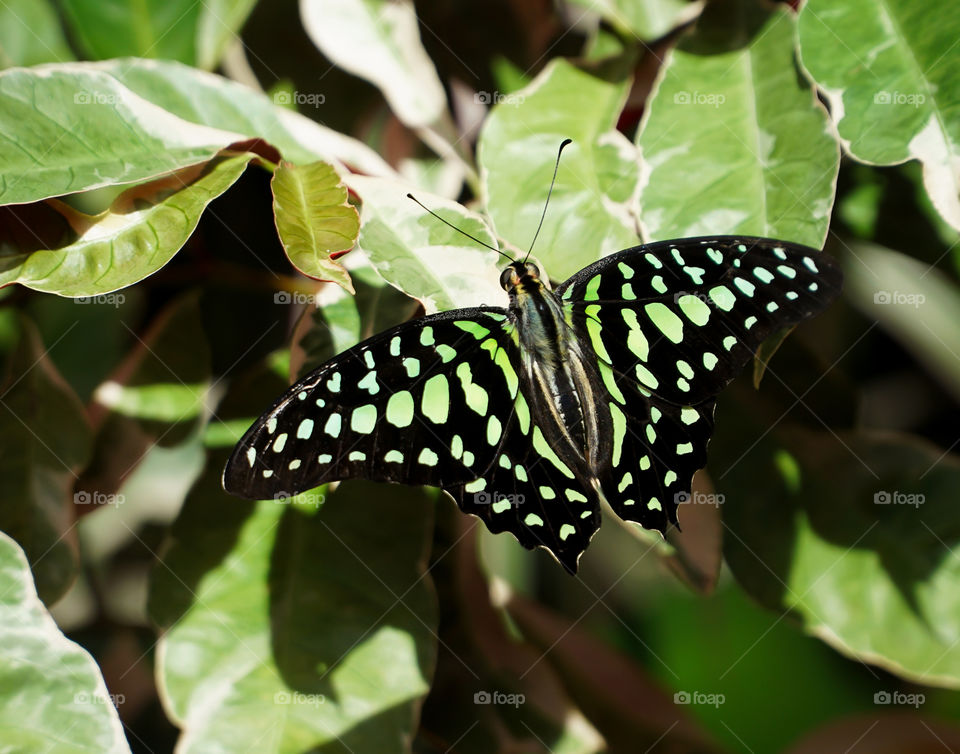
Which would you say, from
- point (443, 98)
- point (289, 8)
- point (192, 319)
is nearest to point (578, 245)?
point (443, 98)

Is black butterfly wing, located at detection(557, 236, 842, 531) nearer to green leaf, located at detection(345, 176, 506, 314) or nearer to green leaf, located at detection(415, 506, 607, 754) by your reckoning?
green leaf, located at detection(345, 176, 506, 314)

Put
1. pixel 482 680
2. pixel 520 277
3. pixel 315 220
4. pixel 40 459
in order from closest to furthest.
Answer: pixel 315 220
pixel 520 277
pixel 40 459
pixel 482 680

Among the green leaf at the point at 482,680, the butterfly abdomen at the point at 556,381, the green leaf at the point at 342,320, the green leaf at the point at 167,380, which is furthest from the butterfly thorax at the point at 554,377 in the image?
the green leaf at the point at 167,380

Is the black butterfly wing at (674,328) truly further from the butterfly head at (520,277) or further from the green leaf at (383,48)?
the green leaf at (383,48)

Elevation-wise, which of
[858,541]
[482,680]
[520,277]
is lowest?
[482,680]

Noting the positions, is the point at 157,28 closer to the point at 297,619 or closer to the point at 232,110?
the point at 232,110

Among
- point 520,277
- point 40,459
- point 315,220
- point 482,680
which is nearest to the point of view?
point 315,220

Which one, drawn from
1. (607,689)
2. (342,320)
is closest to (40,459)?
(342,320)

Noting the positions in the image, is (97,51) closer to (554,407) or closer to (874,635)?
(554,407)

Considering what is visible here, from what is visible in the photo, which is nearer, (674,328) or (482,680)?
(674,328)
